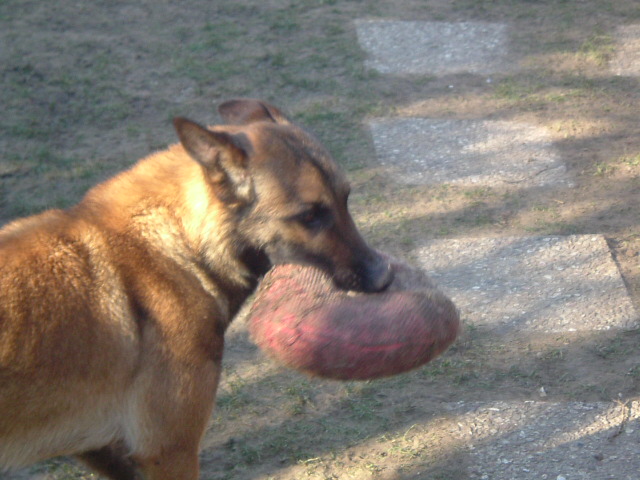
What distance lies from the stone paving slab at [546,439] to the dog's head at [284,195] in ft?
3.58

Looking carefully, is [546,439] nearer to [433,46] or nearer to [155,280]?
[155,280]

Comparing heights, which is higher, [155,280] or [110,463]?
[155,280]

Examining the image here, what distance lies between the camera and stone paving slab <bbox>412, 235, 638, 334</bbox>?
4590 mm

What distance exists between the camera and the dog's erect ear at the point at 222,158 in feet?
9.53

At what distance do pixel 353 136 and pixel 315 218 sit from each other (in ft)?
10.7

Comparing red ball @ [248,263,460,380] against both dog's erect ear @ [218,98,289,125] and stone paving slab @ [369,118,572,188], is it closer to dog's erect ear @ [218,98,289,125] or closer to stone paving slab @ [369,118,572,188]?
dog's erect ear @ [218,98,289,125]

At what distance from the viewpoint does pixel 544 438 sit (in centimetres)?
381

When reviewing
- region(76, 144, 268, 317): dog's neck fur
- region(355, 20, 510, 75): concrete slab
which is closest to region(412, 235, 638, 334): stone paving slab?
region(76, 144, 268, 317): dog's neck fur

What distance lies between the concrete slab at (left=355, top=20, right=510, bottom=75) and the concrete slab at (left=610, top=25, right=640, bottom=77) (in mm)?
1010

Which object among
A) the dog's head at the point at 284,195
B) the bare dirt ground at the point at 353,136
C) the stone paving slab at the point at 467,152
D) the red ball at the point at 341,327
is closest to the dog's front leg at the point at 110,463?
the bare dirt ground at the point at 353,136

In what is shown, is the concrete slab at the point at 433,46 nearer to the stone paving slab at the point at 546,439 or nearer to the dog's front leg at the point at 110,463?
the stone paving slab at the point at 546,439

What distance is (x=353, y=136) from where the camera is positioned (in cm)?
628

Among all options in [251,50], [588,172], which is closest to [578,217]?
[588,172]

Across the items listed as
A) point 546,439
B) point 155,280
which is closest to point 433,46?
point 546,439
